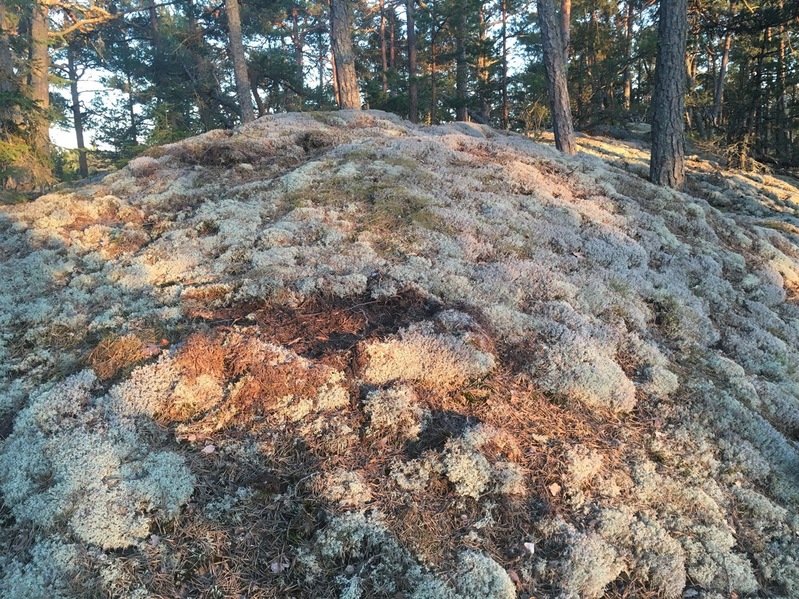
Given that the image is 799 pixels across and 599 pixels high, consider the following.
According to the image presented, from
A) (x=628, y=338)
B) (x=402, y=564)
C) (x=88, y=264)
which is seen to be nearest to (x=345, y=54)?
(x=88, y=264)

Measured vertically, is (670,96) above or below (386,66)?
below

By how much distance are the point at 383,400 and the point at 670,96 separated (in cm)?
884

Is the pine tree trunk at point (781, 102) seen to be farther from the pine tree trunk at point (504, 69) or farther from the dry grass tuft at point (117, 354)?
the dry grass tuft at point (117, 354)

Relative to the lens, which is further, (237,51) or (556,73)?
(237,51)

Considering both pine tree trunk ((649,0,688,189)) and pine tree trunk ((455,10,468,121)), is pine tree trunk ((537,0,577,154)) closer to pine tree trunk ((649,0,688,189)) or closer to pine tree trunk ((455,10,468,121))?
pine tree trunk ((649,0,688,189))

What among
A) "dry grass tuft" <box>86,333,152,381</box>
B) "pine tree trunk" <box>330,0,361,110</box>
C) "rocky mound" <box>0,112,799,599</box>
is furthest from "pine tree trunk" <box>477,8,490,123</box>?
"dry grass tuft" <box>86,333,152,381</box>

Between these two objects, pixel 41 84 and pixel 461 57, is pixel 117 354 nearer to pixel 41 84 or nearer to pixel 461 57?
pixel 41 84

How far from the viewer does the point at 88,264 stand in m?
5.89

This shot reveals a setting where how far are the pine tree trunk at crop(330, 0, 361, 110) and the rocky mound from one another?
21.5 ft

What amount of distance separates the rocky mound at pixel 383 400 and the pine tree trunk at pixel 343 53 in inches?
258

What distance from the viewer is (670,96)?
9.37m

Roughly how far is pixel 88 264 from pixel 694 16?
50.0 feet

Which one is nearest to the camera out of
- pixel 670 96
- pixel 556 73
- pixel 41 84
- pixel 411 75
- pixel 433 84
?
pixel 670 96

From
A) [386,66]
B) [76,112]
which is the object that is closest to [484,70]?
[386,66]
